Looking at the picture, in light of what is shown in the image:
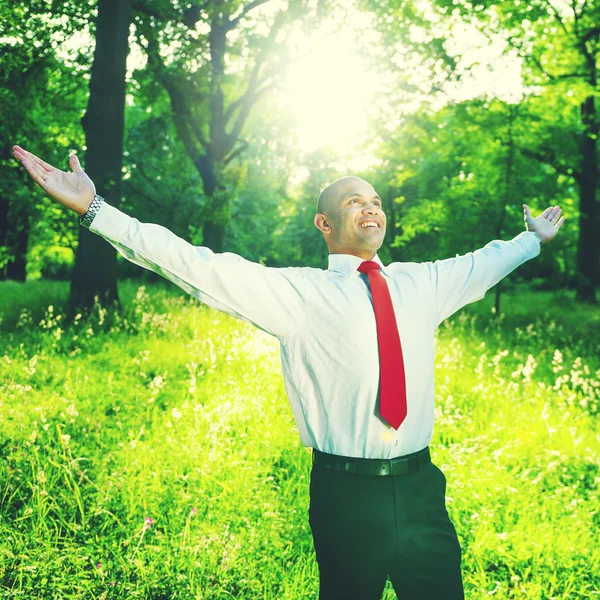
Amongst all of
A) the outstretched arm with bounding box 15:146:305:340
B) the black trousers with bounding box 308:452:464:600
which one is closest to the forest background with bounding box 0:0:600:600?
the black trousers with bounding box 308:452:464:600

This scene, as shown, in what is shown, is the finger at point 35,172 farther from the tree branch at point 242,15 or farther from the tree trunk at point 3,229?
the tree branch at point 242,15

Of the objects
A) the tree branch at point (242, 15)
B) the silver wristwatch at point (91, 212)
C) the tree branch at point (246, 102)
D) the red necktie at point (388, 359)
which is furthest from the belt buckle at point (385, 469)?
the tree branch at point (246, 102)

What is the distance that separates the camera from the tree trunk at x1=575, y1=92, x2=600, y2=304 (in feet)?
59.9

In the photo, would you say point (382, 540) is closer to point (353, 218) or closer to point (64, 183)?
point (353, 218)

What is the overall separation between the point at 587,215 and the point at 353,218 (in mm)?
18965

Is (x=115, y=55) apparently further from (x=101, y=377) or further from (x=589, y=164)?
(x=589, y=164)

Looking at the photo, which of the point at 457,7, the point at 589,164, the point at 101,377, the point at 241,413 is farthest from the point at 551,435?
the point at 589,164

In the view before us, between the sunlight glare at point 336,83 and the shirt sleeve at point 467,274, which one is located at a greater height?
the sunlight glare at point 336,83

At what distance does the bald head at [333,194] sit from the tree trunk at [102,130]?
819 centimetres

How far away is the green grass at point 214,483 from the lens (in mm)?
3277

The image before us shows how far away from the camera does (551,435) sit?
545cm

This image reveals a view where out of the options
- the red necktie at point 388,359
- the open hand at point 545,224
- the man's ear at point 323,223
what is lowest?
the red necktie at point 388,359

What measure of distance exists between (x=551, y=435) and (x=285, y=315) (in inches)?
170

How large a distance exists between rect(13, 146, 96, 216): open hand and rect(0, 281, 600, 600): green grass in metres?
2.10
